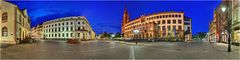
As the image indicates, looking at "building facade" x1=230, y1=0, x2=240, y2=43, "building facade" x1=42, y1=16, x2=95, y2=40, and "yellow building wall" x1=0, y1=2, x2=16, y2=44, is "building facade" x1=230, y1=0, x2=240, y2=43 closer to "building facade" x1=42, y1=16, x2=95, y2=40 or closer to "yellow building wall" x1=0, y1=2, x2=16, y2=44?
"building facade" x1=42, y1=16, x2=95, y2=40

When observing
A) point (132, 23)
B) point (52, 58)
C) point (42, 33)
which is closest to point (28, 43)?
point (42, 33)

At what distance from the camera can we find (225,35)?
62.4 feet

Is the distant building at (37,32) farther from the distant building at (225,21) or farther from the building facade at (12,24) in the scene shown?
the distant building at (225,21)

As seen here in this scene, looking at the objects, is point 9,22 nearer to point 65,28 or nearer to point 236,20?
point 65,28

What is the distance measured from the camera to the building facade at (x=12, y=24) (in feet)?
43.7

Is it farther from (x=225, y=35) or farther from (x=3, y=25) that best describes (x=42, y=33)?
(x=225, y=35)

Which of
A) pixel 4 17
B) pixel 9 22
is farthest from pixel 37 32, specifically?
pixel 9 22

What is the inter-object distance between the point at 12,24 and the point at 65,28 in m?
5.44

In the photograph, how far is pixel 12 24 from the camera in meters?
15.8

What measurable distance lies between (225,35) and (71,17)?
1062 centimetres

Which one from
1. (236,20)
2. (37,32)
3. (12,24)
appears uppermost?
(236,20)

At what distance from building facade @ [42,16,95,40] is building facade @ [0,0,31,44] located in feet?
4.75

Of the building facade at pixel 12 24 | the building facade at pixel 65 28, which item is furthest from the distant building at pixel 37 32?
the building facade at pixel 12 24

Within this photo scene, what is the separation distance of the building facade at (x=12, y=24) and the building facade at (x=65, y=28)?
1.45 meters
